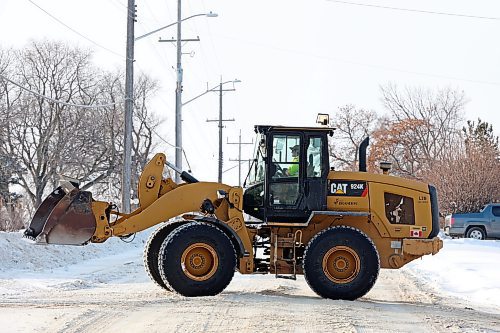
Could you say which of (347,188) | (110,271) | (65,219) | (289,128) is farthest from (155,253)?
(110,271)

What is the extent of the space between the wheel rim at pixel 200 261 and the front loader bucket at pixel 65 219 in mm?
1604

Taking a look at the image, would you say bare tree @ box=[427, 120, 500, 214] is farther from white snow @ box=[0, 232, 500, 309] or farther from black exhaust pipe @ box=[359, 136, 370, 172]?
black exhaust pipe @ box=[359, 136, 370, 172]

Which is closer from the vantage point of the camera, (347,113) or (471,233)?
(471,233)

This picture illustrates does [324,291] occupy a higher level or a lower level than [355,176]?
lower

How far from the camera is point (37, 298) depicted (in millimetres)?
12461

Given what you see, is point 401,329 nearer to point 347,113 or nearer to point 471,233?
point 471,233

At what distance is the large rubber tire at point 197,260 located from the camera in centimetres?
1271

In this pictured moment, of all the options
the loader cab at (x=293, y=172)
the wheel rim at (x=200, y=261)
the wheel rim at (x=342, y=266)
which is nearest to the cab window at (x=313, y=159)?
the loader cab at (x=293, y=172)

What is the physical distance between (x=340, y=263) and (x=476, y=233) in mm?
24596

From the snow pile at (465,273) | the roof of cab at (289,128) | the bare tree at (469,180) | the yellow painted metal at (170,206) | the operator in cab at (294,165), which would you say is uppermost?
the bare tree at (469,180)

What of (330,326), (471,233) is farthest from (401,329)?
(471,233)

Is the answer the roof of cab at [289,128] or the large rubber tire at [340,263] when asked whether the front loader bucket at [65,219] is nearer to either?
the roof of cab at [289,128]

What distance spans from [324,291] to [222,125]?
4739 centimetres

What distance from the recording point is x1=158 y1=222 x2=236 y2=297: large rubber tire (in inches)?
500
